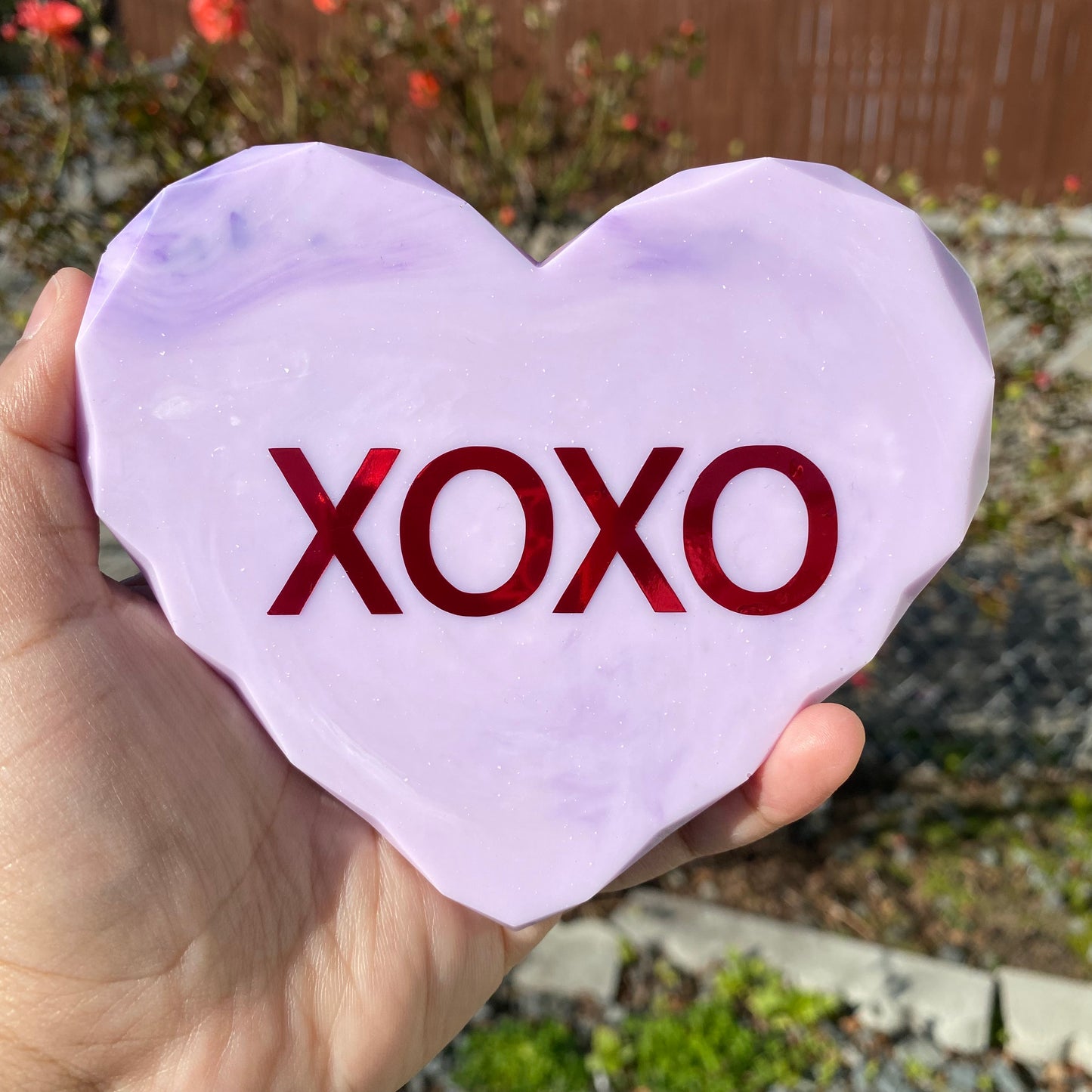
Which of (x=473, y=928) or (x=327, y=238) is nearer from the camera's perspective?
(x=327, y=238)

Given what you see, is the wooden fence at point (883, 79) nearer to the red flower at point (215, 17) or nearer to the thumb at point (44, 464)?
the red flower at point (215, 17)

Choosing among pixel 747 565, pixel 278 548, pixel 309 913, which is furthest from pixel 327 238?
pixel 309 913

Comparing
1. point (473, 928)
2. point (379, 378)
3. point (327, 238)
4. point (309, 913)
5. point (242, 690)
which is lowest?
point (473, 928)

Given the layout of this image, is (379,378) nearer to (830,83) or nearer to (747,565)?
(747,565)

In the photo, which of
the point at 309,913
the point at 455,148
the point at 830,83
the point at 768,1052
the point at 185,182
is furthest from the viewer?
the point at 830,83

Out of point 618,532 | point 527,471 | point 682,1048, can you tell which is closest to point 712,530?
point 618,532

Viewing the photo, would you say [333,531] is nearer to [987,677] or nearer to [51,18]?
[51,18]

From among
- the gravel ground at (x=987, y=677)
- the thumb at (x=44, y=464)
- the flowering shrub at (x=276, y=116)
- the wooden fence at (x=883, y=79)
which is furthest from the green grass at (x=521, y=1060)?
the wooden fence at (x=883, y=79)

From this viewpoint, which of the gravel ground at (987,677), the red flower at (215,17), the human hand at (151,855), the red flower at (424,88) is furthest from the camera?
the gravel ground at (987,677)
